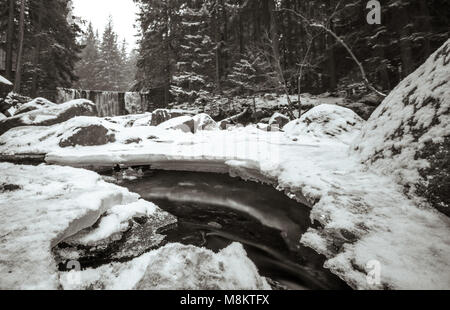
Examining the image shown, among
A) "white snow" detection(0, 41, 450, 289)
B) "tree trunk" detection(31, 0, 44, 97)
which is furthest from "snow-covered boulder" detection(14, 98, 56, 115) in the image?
"tree trunk" detection(31, 0, 44, 97)

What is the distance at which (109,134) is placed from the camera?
23.4ft

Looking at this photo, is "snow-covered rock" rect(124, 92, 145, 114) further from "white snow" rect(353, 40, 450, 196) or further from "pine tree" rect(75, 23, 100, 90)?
"pine tree" rect(75, 23, 100, 90)

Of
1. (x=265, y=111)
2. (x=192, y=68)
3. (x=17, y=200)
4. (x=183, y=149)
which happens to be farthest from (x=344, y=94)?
(x=17, y=200)

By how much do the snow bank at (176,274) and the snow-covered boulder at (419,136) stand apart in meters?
1.88

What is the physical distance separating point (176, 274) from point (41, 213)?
1.74 meters

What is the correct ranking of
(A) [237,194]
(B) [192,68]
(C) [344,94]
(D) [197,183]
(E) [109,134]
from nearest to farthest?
(A) [237,194] → (D) [197,183] → (E) [109,134] → (C) [344,94] → (B) [192,68]

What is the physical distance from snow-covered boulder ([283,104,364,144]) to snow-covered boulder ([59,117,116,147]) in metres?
5.43

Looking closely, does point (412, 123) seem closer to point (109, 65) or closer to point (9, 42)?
point (9, 42)

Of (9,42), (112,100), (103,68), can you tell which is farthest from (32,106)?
(103,68)

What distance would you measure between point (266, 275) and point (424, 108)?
261 cm

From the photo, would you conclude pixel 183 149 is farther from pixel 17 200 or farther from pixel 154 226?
pixel 17 200

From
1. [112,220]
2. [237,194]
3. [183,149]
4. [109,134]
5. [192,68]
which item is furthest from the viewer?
[192,68]

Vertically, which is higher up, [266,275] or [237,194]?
[237,194]
